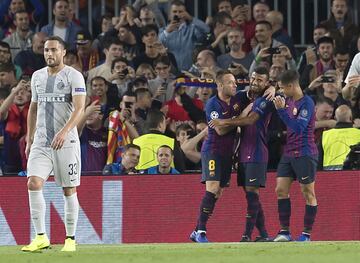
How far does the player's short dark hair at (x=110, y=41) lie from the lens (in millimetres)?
20094

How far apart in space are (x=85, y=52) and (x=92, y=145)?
289cm

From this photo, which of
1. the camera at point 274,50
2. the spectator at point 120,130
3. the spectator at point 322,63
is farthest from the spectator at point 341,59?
the spectator at point 120,130

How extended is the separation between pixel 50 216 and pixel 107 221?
2.27ft

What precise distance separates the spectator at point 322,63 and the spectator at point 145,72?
2102 mm

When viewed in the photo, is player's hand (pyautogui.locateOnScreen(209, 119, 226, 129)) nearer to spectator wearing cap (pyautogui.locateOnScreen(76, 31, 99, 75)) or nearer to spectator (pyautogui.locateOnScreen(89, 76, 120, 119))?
spectator (pyautogui.locateOnScreen(89, 76, 120, 119))

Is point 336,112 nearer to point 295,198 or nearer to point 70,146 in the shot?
point 295,198

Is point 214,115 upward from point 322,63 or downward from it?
downward

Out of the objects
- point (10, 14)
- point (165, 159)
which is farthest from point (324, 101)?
point (10, 14)

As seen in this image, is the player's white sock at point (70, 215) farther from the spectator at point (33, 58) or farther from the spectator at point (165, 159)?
the spectator at point (33, 58)

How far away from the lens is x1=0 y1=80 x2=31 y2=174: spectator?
1822cm

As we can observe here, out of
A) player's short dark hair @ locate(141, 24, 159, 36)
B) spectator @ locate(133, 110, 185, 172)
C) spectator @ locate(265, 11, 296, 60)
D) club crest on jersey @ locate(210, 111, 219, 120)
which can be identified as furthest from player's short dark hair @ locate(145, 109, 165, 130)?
spectator @ locate(265, 11, 296, 60)

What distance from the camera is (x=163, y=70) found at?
19734 millimetres

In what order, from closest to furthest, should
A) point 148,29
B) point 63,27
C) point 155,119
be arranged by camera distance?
point 155,119 → point 148,29 → point 63,27

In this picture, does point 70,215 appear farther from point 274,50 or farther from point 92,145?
point 274,50
